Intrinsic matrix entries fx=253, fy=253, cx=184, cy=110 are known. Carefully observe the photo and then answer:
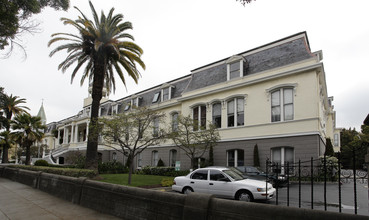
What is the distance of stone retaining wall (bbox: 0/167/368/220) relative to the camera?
171 inches

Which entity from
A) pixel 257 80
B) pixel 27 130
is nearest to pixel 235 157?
pixel 257 80

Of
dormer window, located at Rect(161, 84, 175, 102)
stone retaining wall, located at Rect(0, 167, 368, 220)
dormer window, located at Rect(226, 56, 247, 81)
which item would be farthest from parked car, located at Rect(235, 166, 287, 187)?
dormer window, located at Rect(161, 84, 175, 102)

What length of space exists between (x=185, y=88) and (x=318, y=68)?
14.5 m

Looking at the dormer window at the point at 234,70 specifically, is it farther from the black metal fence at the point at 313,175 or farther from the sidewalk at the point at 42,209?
the sidewalk at the point at 42,209

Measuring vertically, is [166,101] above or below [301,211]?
above

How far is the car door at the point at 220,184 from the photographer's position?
428 inches

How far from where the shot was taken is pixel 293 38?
20.7 meters

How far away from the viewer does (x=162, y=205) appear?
20.9 ft

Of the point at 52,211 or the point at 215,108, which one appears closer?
the point at 52,211

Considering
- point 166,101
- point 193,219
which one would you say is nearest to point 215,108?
point 166,101

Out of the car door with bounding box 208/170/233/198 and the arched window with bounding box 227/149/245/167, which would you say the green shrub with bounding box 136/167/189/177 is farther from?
the car door with bounding box 208/170/233/198

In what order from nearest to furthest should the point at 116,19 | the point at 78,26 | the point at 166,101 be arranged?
the point at 78,26 < the point at 116,19 < the point at 166,101

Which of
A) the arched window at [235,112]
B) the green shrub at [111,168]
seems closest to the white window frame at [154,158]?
the green shrub at [111,168]

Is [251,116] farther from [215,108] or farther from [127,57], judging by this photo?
[127,57]
